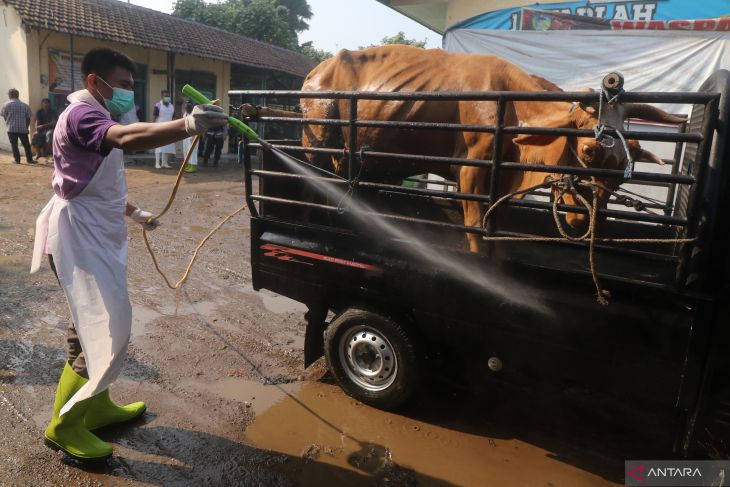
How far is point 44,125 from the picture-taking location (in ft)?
44.3

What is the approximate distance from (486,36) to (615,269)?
17.4ft

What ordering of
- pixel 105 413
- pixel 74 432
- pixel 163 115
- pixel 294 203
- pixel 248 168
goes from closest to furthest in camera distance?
pixel 74 432 < pixel 105 413 < pixel 294 203 < pixel 248 168 < pixel 163 115

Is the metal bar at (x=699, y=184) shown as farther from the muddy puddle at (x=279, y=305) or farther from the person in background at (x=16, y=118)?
the person in background at (x=16, y=118)

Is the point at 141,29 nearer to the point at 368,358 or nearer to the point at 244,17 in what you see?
the point at 244,17

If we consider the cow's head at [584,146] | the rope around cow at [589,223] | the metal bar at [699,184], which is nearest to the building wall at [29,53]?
the cow's head at [584,146]

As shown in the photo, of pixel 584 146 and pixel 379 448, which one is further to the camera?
pixel 379 448

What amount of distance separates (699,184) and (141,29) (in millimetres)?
17320

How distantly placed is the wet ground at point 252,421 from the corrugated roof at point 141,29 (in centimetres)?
1144

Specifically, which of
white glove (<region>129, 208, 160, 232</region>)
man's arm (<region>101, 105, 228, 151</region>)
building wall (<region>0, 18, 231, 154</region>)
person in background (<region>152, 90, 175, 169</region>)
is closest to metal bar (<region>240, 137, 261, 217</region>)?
white glove (<region>129, 208, 160, 232</region>)

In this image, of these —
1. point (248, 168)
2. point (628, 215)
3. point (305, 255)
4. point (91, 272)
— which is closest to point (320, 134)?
point (248, 168)

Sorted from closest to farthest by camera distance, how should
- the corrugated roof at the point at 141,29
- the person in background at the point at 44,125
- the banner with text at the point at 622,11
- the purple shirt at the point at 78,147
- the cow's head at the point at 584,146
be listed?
the purple shirt at the point at 78,147 < the cow's head at the point at 584,146 < the banner with text at the point at 622,11 < the person in background at the point at 44,125 < the corrugated roof at the point at 141,29

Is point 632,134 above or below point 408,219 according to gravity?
above

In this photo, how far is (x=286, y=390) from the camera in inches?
148

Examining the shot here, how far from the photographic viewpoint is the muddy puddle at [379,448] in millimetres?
2908
